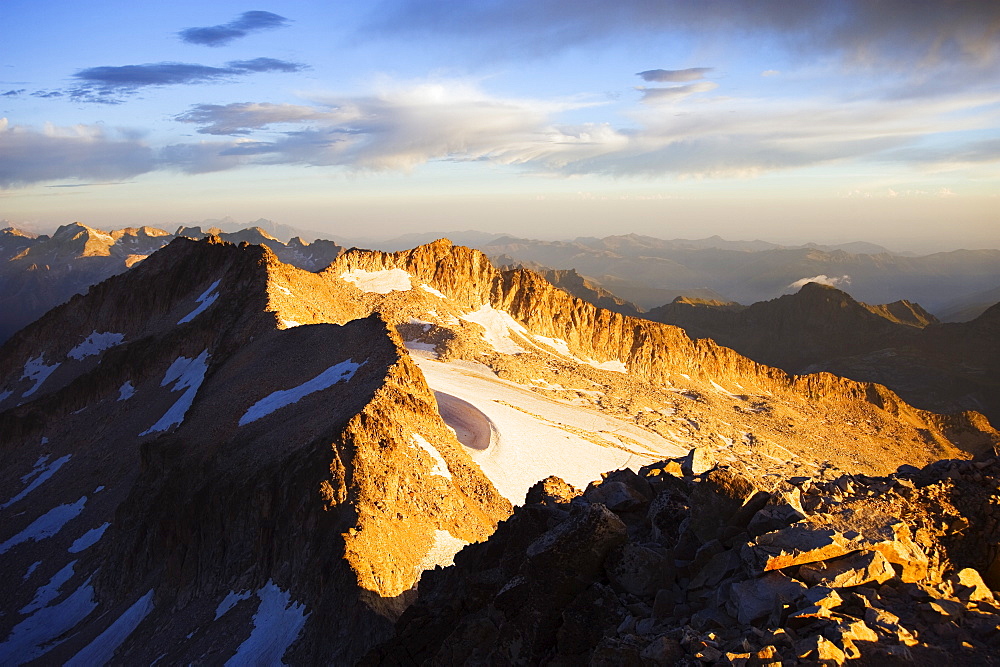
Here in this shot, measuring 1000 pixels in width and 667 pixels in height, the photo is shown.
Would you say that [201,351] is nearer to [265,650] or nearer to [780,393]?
[265,650]

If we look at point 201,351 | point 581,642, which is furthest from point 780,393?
point 581,642

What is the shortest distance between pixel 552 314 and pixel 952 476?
82.6 meters

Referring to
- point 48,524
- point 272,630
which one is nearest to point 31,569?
point 48,524

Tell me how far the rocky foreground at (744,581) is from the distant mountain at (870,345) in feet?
469

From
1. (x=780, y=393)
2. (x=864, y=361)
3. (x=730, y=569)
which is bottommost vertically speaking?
(x=864, y=361)

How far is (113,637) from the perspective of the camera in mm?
28734

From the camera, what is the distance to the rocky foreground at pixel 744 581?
8.30 meters

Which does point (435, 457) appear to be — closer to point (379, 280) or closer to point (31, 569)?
point (31, 569)

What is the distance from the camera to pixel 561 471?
169ft

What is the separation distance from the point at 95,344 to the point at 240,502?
2119 inches

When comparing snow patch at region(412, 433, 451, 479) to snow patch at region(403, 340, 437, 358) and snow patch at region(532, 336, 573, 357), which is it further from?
snow patch at region(532, 336, 573, 357)

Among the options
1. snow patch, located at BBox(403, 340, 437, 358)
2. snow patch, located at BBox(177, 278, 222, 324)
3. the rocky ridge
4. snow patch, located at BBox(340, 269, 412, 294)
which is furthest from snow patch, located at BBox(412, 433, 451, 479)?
snow patch, located at BBox(340, 269, 412, 294)

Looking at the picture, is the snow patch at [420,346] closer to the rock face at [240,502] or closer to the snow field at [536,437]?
the snow field at [536,437]

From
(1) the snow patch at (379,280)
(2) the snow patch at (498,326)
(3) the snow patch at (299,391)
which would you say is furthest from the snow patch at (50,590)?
(2) the snow patch at (498,326)
